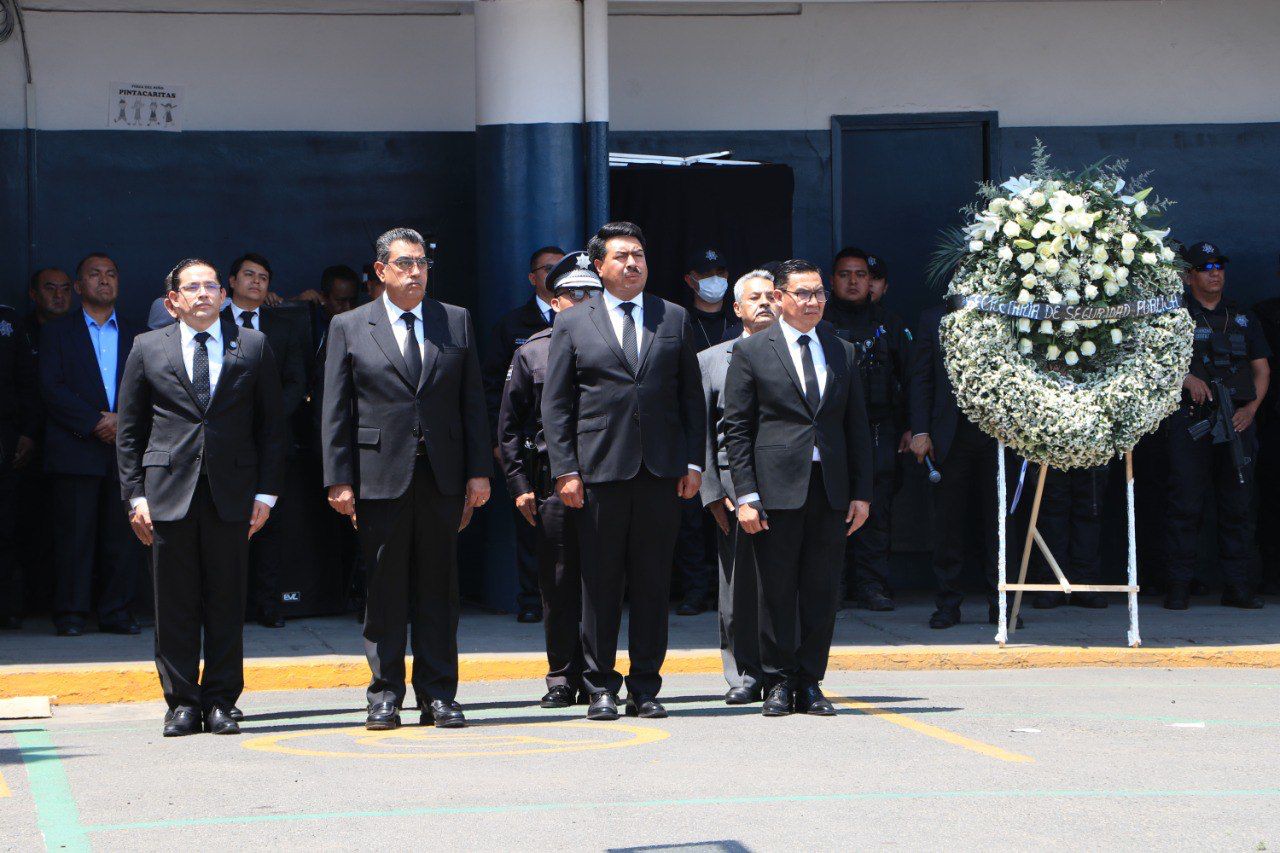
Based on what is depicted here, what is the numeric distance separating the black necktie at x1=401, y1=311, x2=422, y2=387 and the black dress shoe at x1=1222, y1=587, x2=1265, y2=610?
6.58 metres

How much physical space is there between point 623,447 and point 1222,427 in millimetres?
5420

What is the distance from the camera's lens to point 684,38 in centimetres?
1273

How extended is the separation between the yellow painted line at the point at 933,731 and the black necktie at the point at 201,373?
3443 mm

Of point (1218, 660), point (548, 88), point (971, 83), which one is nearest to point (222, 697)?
point (548, 88)

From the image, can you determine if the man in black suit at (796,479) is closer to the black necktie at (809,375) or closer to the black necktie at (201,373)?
the black necktie at (809,375)

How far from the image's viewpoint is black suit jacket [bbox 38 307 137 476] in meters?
10.8

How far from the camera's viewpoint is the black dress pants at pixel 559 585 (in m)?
8.62

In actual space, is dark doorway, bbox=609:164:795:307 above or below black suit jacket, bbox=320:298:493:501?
above

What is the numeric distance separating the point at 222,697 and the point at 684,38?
6467mm

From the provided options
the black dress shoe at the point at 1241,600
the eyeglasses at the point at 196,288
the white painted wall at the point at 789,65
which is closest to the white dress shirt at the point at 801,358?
the eyeglasses at the point at 196,288

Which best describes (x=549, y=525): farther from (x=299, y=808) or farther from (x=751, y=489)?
(x=299, y=808)

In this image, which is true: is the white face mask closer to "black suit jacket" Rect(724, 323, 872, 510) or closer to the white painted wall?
the white painted wall

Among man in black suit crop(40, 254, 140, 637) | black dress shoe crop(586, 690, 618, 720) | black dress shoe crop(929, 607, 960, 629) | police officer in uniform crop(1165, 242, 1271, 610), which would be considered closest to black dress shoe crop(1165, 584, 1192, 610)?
police officer in uniform crop(1165, 242, 1271, 610)

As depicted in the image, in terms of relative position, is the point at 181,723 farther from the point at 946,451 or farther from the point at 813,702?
the point at 946,451
